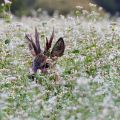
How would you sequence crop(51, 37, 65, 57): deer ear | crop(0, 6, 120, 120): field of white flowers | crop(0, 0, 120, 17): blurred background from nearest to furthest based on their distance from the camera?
1. crop(0, 6, 120, 120): field of white flowers
2. crop(51, 37, 65, 57): deer ear
3. crop(0, 0, 120, 17): blurred background

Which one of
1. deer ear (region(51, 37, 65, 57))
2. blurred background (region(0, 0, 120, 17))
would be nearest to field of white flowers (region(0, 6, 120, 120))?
deer ear (region(51, 37, 65, 57))

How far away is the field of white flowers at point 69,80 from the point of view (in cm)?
479

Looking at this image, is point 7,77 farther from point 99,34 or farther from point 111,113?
point 99,34

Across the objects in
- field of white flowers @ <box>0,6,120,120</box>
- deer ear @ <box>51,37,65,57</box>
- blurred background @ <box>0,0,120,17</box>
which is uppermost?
deer ear @ <box>51,37,65,57</box>

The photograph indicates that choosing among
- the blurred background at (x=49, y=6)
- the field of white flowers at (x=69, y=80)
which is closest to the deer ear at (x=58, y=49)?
the field of white flowers at (x=69, y=80)

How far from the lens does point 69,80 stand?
6176 millimetres

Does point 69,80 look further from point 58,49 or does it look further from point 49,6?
point 49,6

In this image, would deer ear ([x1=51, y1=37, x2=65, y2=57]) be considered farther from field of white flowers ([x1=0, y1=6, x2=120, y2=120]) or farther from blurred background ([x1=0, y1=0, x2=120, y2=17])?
blurred background ([x1=0, y1=0, x2=120, y2=17])

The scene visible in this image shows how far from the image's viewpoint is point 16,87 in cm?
615

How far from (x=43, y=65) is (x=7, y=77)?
0.52 metres

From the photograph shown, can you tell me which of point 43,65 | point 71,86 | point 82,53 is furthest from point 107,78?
point 82,53

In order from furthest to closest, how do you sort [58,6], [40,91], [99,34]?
[58,6] → [99,34] → [40,91]

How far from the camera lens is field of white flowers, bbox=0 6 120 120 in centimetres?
479

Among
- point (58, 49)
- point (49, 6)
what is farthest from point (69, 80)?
point (49, 6)
